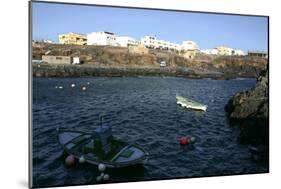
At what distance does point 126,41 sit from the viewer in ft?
11.5

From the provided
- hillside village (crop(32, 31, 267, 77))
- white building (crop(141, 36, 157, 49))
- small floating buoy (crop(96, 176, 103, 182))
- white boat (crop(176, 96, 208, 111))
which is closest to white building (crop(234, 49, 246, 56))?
hillside village (crop(32, 31, 267, 77))

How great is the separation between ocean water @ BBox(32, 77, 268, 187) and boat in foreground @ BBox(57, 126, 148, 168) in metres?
0.05

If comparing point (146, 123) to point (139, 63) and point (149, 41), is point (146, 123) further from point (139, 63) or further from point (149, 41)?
point (149, 41)

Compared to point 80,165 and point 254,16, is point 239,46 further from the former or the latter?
point 80,165

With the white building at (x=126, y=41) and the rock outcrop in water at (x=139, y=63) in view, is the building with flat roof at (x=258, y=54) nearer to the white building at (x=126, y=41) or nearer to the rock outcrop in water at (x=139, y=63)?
the rock outcrop in water at (x=139, y=63)

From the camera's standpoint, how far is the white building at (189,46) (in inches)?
144

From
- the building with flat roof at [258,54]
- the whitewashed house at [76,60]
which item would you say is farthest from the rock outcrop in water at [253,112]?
the whitewashed house at [76,60]

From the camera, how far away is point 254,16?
3.85 metres

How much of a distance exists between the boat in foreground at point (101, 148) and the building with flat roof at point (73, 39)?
2.45ft

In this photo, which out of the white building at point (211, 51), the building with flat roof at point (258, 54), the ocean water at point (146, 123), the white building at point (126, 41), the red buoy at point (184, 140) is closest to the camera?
the ocean water at point (146, 123)

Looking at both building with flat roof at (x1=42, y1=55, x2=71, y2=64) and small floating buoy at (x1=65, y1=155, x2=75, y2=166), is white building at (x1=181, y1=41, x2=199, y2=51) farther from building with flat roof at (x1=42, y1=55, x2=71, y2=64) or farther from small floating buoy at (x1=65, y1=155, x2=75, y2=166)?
small floating buoy at (x1=65, y1=155, x2=75, y2=166)

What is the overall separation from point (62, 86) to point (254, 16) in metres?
1.99

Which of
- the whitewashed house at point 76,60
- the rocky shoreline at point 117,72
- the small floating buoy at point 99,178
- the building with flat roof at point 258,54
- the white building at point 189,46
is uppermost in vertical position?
the white building at point 189,46

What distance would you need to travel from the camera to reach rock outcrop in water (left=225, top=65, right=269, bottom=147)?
3.79 metres
